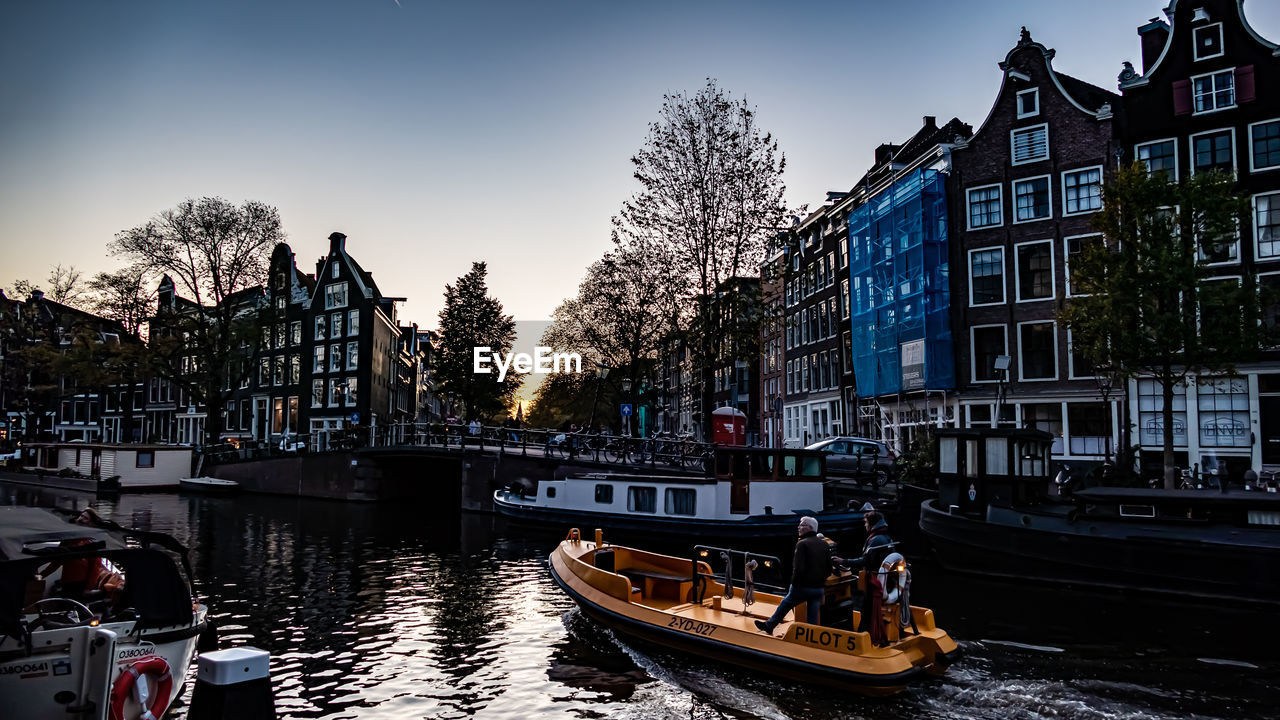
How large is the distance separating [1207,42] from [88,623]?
42034 mm

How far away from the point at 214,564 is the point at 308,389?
152 feet

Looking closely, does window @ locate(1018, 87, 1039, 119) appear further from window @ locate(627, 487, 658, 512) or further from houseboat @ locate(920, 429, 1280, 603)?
window @ locate(627, 487, 658, 512)

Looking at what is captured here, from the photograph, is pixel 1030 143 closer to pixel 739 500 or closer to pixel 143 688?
pixel 739 500

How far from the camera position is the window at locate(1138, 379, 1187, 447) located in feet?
116

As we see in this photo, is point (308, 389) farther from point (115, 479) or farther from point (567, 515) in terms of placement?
point (567, 515)

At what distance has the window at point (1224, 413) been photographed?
1334 inches

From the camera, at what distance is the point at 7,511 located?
12680 mm

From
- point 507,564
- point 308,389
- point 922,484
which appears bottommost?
point 507,564

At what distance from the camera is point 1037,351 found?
129 ft

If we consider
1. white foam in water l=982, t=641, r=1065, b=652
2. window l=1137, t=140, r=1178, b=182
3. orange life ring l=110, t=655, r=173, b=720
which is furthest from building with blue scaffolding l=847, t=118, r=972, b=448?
orange life ring l=110, t=655, r=173, b=720

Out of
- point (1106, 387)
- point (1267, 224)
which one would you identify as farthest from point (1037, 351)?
point (1267, 224)

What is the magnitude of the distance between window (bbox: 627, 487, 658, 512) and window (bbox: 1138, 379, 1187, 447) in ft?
69.2

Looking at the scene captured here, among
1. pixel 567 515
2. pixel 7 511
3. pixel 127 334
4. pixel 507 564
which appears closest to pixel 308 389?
pixel 127 334

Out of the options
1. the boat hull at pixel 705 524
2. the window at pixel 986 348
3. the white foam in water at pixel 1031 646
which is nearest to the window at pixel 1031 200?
the window at pixel 986 348
